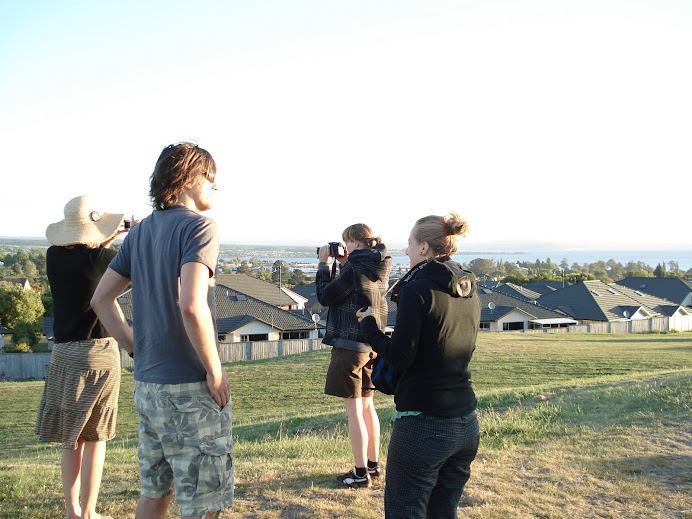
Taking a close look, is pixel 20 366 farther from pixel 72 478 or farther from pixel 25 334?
pixel 72 478

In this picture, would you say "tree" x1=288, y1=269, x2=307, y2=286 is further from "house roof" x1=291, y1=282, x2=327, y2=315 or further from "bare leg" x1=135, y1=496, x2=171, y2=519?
"bare leg" x1=135, y1=496, x2=171, y2=519

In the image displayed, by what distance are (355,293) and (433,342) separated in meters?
1.44

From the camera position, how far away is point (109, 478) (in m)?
4.95

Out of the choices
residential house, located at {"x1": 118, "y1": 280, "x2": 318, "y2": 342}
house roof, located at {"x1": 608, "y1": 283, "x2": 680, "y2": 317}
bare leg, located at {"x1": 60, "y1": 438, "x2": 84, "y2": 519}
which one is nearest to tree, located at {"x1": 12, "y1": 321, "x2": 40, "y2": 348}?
residential house, located at {"x1": 118, "y1": 280, "x2": 318, "y2": 342}

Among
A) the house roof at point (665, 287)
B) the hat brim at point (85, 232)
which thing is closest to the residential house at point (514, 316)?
the house roof at point (665, 287)

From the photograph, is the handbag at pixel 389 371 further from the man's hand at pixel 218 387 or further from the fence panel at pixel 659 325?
the fence panel at pixel 659 325

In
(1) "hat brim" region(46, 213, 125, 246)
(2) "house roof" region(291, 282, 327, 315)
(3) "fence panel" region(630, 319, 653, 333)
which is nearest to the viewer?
(1) "hat brim" region(46, 213, 125, 246)

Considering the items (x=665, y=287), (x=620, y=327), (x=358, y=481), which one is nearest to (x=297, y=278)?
(x=665, y=287)

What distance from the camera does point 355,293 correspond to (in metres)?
4.45

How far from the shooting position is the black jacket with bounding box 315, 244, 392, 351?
14.5 ft

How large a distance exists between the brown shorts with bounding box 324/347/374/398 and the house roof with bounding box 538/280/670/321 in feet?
163

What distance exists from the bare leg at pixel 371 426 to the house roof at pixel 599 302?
162 feet

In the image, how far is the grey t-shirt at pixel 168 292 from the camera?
2.83 m

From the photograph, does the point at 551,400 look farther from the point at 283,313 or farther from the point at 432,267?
the point at 283,313
